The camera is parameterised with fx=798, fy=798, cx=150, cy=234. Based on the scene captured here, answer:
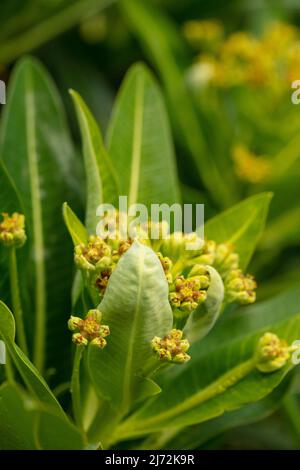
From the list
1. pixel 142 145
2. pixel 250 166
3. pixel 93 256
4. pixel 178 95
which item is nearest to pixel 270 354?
pixel 93 256

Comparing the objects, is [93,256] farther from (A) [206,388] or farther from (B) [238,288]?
(A) [206,388]

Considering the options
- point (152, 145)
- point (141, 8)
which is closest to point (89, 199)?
point (152, 145)

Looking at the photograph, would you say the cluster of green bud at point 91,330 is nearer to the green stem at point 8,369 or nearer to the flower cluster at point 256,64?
the green stem at point 8,369

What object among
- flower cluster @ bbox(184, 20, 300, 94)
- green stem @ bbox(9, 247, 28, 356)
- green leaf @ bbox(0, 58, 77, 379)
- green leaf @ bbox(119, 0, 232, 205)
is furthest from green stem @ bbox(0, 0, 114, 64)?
green stem @ bbox(9, 247, 28, 356)

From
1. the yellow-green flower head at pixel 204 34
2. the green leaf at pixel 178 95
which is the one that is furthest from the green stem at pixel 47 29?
the yellow-green flower head at pixel 204 34
